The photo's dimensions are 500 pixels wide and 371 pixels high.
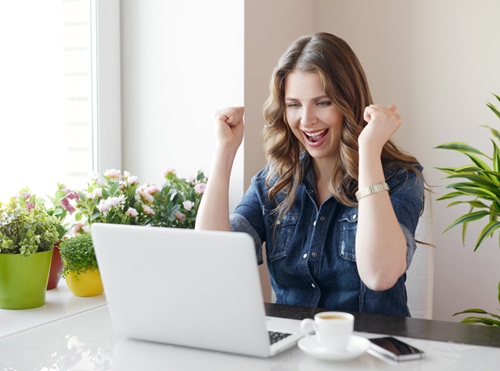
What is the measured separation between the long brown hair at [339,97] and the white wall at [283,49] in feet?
1.64

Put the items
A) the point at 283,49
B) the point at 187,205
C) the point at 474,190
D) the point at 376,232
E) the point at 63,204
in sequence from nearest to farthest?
the point at 376,232 → the point at 63,204 → the point at 187,205 → the point at 474,190 → the point at 283,49

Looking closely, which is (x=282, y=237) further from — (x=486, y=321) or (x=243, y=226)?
(x=486, y=321)

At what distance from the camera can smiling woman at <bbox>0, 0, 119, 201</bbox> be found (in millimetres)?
2193

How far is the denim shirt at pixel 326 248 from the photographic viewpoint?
1.81 meters

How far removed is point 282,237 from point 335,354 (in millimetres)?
777

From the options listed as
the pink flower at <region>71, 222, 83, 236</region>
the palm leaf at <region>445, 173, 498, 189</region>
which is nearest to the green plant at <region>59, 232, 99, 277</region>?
the pink flower at <region>71, 222, 83, 236</region>

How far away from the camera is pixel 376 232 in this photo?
1621 mm

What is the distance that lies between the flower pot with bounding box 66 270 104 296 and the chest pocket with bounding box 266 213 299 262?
1.59 feet

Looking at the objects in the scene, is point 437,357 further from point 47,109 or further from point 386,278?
point 47,109

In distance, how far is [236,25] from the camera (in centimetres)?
244

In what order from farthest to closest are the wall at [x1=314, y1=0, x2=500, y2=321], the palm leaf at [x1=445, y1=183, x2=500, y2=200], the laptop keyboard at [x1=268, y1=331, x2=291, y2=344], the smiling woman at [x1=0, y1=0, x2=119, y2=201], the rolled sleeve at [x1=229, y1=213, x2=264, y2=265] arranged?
the wall at [x1=314, y1=0, x2=500, y2=321] → the palm leaf at [x1=445, y1=183, x2=500, y2=200] → the smiling woman at [x1=0, y1=0, x2=119, y2=201] → the rolled sleeve at [x1=229, y1=213, x2=264, y2=265] → the laptop keyboard at [x1=268, y1=331, x2=291, y2=344]

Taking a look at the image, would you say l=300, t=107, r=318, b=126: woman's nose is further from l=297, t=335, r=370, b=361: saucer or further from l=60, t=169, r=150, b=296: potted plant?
l=297, t=335, r=370, b=361: saucer

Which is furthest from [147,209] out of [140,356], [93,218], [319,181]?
[140,356]

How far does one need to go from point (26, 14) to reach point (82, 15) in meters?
0.28
